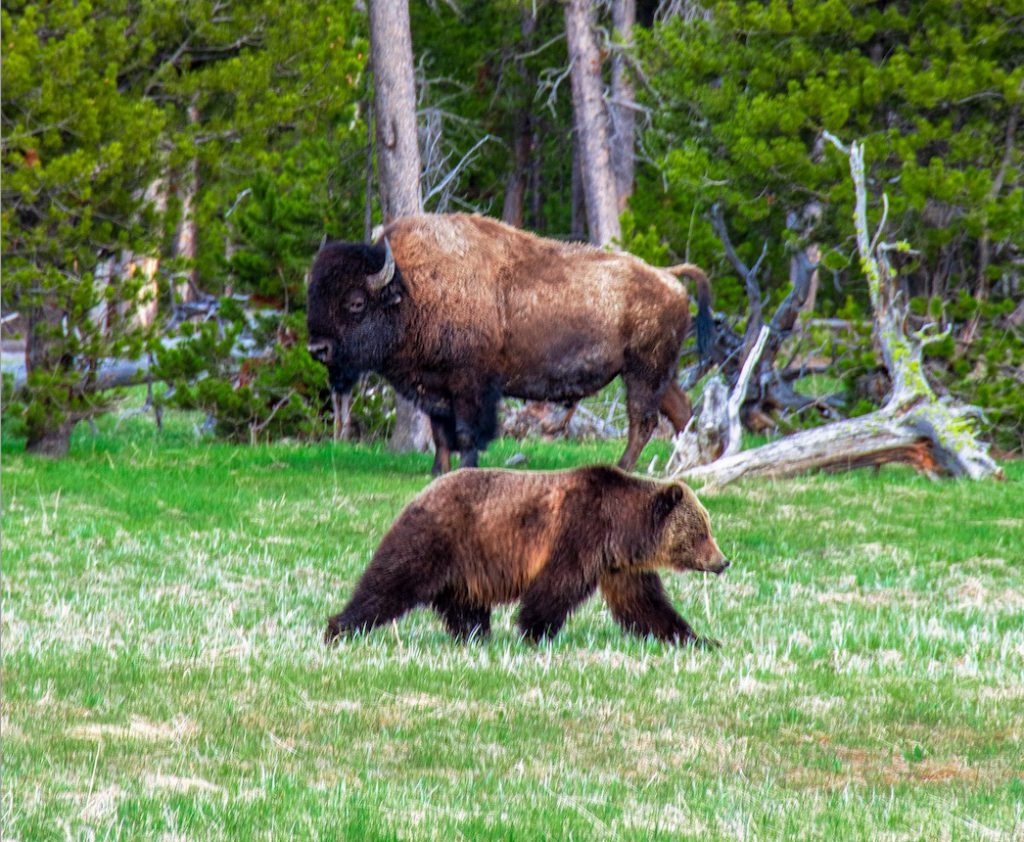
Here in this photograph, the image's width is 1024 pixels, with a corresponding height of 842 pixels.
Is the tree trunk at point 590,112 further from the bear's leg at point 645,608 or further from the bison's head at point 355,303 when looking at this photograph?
the bear's leg at point 645,608

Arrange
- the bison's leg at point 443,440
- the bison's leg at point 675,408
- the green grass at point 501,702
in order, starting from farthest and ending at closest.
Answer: the bison's leg at point 675,408 → the bison's leg at point 443,440 → the green grass at point 501,702

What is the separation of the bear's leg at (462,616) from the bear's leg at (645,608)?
2.08ft

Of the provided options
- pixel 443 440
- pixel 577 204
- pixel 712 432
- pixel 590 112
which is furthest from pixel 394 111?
pixel 577 204

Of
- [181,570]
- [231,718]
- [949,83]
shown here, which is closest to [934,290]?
[949,83]

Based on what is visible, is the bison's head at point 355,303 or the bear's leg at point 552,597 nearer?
the bear's leg at point 552,597

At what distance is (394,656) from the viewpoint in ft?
25.3

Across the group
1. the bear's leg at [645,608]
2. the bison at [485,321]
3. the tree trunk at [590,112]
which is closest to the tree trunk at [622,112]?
the tree trunk at [590,112]

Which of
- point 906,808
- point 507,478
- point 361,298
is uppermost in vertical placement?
point 361,298

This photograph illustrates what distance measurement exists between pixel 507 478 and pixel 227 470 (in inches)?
357

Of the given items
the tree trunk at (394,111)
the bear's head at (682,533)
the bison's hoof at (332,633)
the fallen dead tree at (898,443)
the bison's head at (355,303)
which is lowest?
the bison's hoof at (332,633)

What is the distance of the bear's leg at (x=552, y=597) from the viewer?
→ 796 cm

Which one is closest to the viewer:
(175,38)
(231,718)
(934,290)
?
(231,718)

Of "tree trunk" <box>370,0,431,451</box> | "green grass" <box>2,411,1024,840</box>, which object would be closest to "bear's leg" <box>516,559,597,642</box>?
"green grass" <box>2,411,1024,840</box>

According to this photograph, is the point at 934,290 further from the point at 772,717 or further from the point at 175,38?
the point at 772,717
